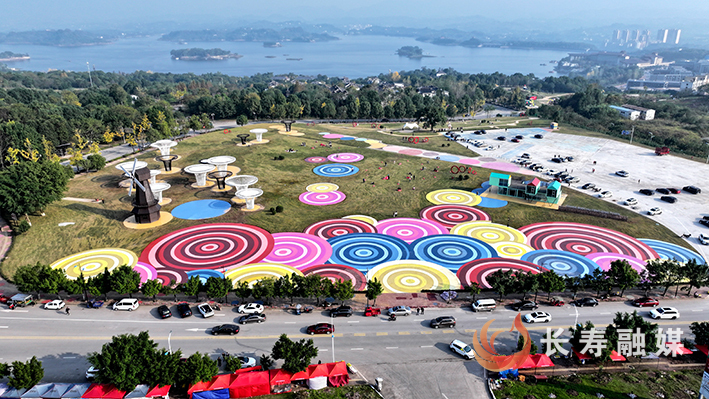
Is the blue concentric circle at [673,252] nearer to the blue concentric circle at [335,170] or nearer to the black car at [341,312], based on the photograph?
the black car at [341,312]

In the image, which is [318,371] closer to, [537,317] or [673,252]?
[537,317]

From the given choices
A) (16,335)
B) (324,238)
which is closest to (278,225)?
(324,238)

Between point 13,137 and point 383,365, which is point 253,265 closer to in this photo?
point 383,365

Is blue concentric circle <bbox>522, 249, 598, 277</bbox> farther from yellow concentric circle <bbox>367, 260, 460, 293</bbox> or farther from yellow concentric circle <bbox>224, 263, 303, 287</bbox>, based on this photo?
yellow concentric circle <bbox>224, 263, 303, 287</bbox>

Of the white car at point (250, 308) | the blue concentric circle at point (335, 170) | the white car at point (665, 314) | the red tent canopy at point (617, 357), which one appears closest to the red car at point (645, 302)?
the white car at point (665, 314)

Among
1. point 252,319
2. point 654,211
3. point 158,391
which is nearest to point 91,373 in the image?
point 158,391
